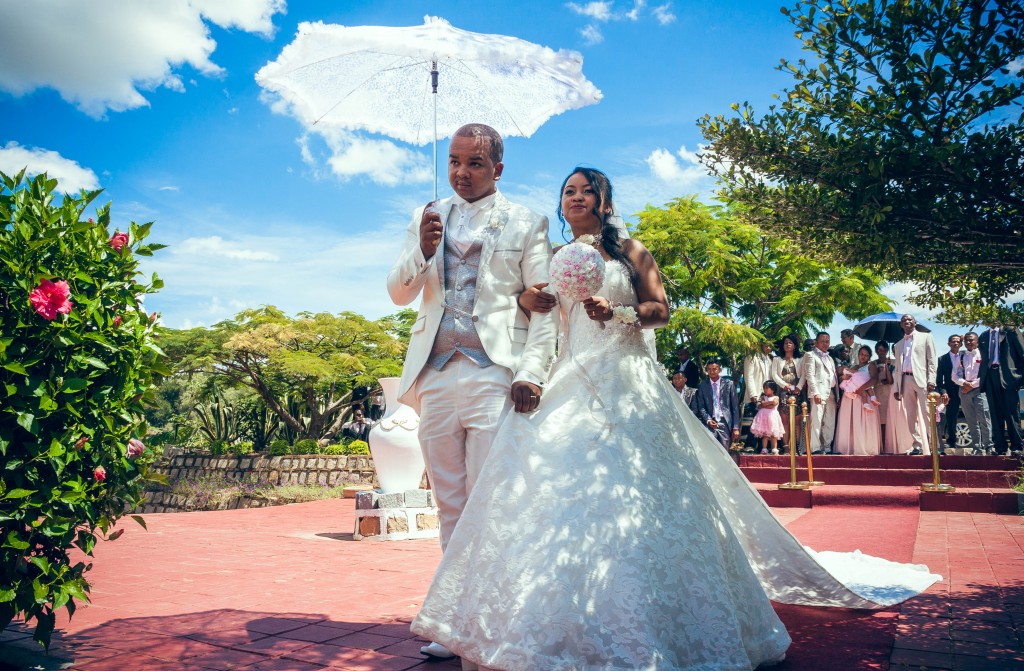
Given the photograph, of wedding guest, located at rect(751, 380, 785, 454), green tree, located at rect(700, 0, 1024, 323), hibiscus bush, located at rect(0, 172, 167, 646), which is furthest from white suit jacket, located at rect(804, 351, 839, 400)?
hibiscus bush, located at rect(0, 172, 167, 646)

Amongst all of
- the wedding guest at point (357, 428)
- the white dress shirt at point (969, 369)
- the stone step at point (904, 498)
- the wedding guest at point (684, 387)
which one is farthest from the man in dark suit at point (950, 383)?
the wedding guest at point (357, 428)

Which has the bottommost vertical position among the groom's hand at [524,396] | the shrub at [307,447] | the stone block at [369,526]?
the stone block at [369,526]

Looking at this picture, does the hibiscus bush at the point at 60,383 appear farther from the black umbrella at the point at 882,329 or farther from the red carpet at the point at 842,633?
the black umbrella at the point at 882,329

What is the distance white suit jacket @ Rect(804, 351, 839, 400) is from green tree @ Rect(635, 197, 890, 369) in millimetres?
4469

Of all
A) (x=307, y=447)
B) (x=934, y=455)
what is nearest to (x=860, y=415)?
(x=934, y=455)

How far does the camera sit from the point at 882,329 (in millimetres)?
13633

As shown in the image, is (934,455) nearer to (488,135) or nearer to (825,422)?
(825,422)

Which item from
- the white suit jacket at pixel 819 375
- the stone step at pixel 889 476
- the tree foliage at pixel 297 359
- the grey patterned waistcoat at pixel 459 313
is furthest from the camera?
the tree foliage at pixel 297 359

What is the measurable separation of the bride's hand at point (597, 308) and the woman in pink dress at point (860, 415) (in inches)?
410

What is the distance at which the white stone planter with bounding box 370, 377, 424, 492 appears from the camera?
829 cm

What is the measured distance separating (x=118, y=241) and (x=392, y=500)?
17.7 ft

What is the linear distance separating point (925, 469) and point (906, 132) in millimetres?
9572

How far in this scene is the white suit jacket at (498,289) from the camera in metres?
3.16

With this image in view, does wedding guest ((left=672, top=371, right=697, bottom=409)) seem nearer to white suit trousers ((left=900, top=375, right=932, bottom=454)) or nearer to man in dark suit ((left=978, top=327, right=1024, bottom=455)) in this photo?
white suit trousers ((left=900, top=375, right=932, bottom=454))
